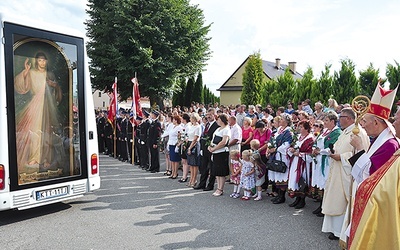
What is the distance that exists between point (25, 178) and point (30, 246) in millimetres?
1289

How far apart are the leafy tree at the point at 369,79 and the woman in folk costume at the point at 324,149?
1014 centimetres

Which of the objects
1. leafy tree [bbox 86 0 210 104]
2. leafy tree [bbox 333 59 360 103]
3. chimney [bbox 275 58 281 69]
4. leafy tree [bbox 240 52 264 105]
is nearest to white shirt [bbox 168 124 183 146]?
leafy tree [bbox 333 59 360 103]

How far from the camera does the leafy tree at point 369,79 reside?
15352mm

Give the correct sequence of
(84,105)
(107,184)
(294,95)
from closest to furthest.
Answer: (84,105) < (107,184) < (294,95)

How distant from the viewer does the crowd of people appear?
3923mm

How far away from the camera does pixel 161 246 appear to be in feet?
16.5

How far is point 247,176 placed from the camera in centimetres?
785

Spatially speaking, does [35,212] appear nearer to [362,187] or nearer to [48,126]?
[48,126]

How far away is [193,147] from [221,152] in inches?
49.5

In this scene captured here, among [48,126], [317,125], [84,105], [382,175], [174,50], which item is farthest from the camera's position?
[174,50]

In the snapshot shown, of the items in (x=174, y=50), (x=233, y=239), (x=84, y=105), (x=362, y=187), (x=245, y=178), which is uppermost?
(x=174, y=50)

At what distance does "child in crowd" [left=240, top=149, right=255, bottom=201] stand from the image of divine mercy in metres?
4.03

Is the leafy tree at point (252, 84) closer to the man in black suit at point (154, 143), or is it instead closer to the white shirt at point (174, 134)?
the man in black suit at point (154, 143)

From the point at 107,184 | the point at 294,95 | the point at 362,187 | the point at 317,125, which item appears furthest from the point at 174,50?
the point at 362,187
